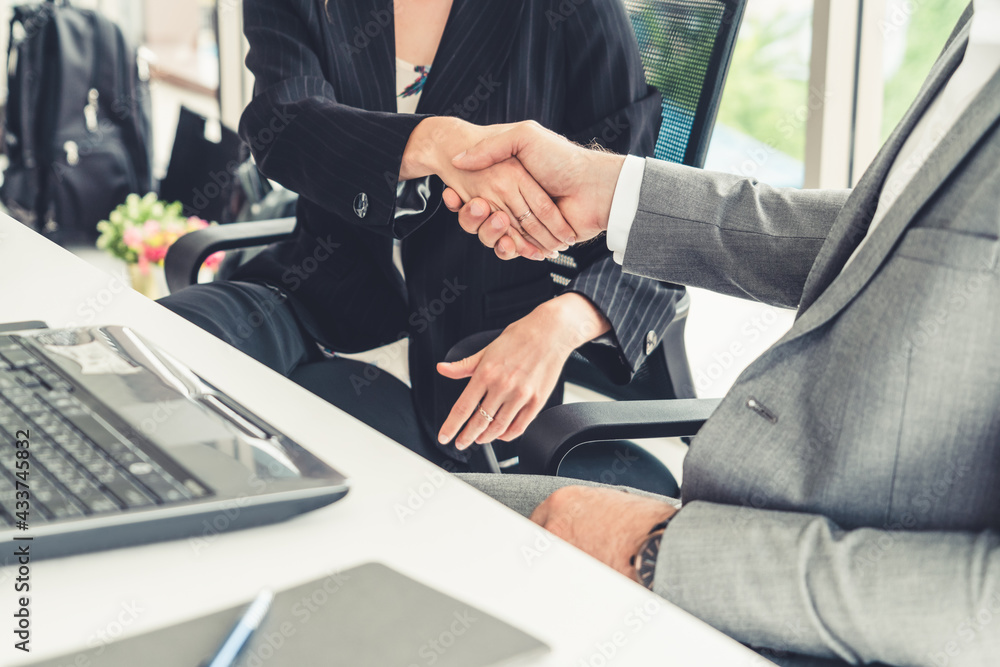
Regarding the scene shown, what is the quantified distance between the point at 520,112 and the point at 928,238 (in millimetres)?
862

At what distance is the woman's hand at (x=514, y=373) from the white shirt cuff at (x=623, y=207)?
5.0 inches

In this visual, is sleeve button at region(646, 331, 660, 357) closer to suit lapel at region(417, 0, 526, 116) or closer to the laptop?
suit lapel at region(417, 0, 526, 116)

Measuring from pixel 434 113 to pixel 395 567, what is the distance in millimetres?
1009

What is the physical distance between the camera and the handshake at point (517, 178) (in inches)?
45.5

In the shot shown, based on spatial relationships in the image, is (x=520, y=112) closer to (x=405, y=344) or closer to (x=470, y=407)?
(x=405, y=344)

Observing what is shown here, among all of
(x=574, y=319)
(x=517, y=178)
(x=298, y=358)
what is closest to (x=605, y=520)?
(x=574, y=319)

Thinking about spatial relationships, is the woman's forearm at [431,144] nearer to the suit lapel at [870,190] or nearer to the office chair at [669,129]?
the office chair at [669,129]

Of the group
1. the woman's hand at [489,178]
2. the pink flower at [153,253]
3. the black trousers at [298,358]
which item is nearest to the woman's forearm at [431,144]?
the woman's hand at [489,178]

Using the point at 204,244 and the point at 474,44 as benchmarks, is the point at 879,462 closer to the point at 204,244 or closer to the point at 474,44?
the point at 474,44

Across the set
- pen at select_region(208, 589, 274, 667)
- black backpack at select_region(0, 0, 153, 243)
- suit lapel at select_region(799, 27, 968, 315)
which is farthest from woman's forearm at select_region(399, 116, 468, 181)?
black backpack at select_region(0, 0, 153, 243)

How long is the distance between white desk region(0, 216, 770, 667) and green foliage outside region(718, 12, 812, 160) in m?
1.66

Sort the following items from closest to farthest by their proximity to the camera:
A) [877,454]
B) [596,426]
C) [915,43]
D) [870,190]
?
1. [877,454]
2. [870,190]
3. [596,426]
4. [915,43]

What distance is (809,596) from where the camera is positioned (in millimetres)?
568

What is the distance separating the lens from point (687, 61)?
1260 millimetres
